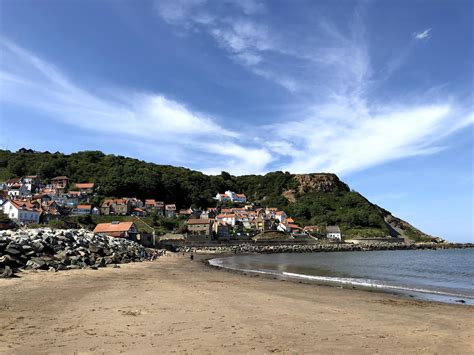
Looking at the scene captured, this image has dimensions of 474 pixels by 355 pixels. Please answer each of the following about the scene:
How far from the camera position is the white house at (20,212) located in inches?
3027

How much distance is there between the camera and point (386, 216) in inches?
7480

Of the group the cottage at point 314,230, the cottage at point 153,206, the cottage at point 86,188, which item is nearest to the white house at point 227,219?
the cottage at point 153,206

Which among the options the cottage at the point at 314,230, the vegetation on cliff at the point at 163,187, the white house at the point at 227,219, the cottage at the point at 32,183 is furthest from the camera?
the vegetation on cliff at the point at 163,187

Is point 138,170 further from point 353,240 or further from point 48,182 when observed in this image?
point 353,240

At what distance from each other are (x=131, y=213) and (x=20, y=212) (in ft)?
115

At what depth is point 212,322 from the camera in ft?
37.1

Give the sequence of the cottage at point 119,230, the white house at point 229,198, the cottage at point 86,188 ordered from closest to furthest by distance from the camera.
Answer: the cottage at point 119,230
the cottage at point 86,188
the white house at point 229,198

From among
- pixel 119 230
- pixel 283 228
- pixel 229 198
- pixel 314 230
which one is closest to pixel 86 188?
pixel 119 230

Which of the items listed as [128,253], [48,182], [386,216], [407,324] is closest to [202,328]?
[407,324]

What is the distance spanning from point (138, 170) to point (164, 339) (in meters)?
145

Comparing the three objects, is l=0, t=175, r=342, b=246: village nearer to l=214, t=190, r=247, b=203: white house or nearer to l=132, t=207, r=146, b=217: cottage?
l=132, t=207, r=146, b=217: cottage

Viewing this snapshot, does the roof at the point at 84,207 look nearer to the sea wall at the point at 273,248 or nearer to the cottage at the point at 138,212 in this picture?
the cottage at the point at 138,212

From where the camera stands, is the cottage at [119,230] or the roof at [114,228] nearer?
the cottage at [119,230]

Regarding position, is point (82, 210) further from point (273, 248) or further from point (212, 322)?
point (212, 322)
